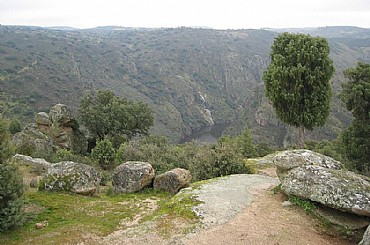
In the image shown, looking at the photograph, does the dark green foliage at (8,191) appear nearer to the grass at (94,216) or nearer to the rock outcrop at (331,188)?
the grass at (94,216)

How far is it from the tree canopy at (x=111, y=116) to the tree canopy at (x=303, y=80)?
22479mm

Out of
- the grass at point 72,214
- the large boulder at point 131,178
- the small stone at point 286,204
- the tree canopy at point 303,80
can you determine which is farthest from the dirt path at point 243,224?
the tree canopy at point 303,80

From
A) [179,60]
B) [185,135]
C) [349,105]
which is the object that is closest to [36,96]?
[185,135]

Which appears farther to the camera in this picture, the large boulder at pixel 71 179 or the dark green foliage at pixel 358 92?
the dark green foliage at pixel 358 92

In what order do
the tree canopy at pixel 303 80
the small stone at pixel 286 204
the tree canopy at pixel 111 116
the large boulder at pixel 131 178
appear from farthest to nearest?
the tree canopy at pixel 111 116
the tree canopy at pixel 303 80
the large boulder at pixel 131 178
the small stone at pixel 286 204

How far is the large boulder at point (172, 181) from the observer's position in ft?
62.4

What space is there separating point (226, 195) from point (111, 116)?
28906 millimetres

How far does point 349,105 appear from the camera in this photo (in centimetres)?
2848

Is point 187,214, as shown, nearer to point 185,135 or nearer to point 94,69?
point 185,135

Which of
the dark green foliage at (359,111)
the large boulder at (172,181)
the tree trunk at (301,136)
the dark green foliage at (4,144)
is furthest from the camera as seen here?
the dark green foliage at (359,111)

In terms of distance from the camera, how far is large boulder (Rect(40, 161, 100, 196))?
17.8 m

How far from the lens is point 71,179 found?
18031 mm

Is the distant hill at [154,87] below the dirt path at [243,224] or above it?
below

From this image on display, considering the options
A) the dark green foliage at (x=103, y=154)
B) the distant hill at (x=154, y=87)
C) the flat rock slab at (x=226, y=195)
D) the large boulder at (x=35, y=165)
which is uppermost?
the flat rock slab at (x=226, y=195)
